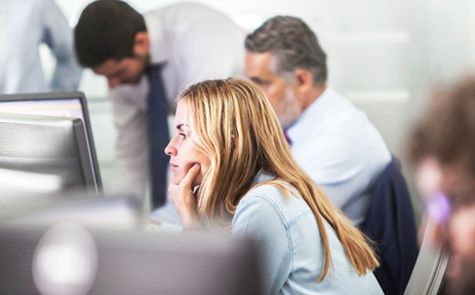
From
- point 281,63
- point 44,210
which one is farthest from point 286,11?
point 44,210

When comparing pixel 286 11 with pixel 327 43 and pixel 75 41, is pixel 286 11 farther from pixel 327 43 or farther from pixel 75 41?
pixel 75 41

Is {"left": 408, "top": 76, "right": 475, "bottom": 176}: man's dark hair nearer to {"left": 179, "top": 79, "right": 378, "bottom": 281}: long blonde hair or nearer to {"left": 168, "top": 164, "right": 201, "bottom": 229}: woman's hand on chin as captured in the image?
{"left": 179, "top": 79, "right": 378, "bottom": 281}: long blonde hair

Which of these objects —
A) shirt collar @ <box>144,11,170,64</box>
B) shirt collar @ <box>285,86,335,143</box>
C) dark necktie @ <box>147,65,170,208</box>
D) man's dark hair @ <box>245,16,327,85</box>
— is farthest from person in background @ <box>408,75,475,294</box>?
shirt collar @ <box>144,11,170,64</box>

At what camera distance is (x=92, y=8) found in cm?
320

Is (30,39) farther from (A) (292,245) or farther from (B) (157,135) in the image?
(A) (292,245)

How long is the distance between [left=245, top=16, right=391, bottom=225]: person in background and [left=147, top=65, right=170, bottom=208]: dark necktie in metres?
0.50

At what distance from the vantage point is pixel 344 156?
8.15ft

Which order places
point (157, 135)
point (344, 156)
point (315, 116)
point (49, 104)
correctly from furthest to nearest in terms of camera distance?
point (157, 135)
point (315, 116)
point (344, 156)
point (49, 104)

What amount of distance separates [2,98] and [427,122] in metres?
1.16

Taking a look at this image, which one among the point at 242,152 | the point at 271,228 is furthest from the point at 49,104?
the point at 271,228

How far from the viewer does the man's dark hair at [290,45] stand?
8.90ft

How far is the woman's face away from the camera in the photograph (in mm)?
1565

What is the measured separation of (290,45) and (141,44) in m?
0.65

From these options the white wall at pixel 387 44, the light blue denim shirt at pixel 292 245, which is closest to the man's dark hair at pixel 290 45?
the white wall at pixel 387 44
